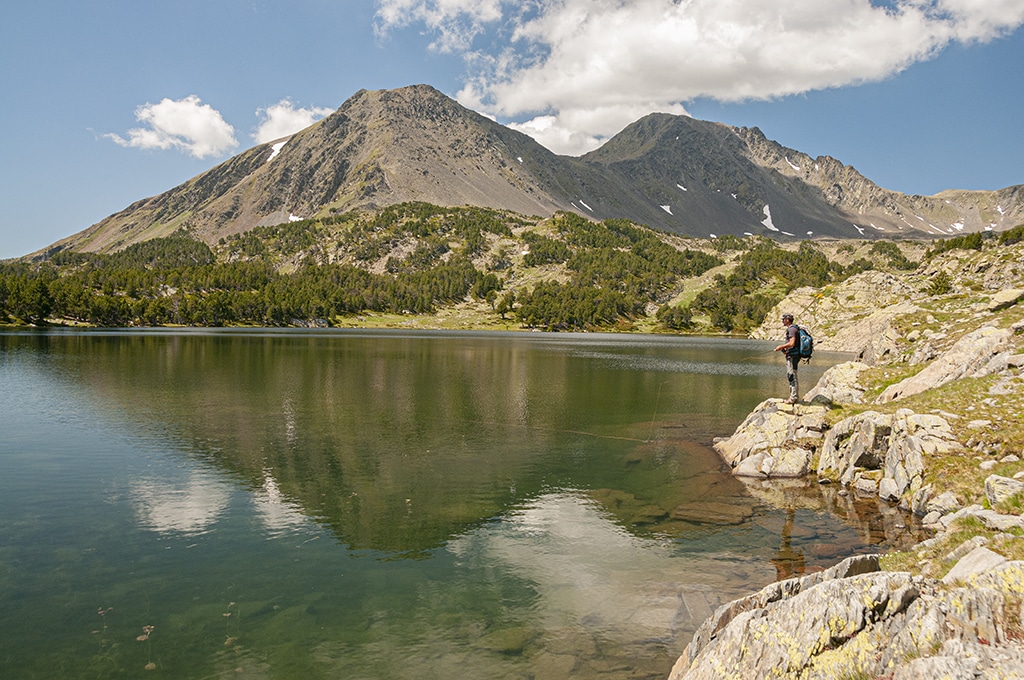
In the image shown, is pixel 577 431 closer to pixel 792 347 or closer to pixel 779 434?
pixel 779 434

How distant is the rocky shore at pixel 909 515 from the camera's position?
820cm

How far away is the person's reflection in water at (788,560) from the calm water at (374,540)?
0.11 m

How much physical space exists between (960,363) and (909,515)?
14.6 meters

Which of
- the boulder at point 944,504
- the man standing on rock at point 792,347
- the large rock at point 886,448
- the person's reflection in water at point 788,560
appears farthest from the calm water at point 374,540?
the man standing on rock at point 792,347

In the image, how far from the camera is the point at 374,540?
22.5 metres

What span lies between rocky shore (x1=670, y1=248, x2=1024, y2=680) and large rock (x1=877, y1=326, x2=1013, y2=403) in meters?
0.11

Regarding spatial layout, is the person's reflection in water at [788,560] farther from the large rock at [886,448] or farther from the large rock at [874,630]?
the large rock at [874,630]

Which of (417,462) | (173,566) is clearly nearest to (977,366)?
(417,462)

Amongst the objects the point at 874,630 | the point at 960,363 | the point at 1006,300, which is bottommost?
the point at 874,630

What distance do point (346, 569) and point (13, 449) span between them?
29.8m

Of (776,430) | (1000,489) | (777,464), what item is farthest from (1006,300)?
(1000,489)

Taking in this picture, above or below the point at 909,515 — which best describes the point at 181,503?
below

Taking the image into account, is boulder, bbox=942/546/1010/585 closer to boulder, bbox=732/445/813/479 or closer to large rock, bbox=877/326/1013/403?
boulder, bbox=732/445/813/479

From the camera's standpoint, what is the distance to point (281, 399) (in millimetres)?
55812
